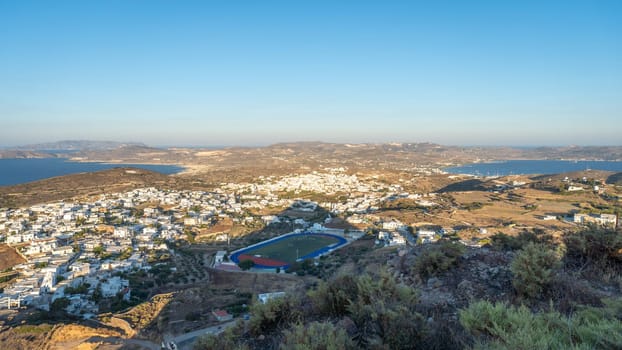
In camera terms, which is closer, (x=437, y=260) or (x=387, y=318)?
(x=387, y=318)

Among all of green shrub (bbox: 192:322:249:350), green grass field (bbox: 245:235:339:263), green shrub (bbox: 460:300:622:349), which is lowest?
green grass field (bbox: 245:235:339:263)

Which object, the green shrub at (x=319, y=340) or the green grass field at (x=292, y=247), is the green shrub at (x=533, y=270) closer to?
the green shrub at (x=319, y=340)

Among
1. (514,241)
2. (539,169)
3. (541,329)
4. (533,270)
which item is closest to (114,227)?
(514,241)

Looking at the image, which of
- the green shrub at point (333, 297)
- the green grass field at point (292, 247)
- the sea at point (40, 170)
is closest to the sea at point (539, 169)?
the green grass field at point (292, 247)

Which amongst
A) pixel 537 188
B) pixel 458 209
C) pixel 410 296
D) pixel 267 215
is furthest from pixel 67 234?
pixel 537 188

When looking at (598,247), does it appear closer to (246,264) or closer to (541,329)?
(541,329)

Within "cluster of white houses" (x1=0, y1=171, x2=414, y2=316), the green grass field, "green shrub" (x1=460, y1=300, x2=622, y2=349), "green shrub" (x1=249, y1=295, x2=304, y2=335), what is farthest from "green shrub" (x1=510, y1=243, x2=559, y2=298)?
the green grass field

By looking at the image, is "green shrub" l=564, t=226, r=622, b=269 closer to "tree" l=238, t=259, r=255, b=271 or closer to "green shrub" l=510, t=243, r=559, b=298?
"green shrub" l=510, t=243, r=559, b=298
